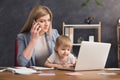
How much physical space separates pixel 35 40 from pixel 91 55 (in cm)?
60

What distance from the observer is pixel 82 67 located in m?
2.03

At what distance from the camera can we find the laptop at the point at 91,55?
6.34 ft

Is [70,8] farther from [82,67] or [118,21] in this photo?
[82,67]

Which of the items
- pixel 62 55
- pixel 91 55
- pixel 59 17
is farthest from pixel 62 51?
pixel 59 17

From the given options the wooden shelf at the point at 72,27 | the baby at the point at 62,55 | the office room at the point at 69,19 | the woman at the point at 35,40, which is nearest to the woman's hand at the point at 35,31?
the woman at the point at 35,40

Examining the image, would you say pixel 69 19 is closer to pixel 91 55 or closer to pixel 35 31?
pixel 35 31

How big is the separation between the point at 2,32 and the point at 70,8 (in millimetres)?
1319

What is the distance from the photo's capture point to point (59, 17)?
512cm

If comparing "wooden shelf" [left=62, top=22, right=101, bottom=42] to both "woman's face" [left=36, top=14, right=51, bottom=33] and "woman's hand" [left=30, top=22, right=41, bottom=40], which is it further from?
"woman's hand" [left=30, top=22, right=41, bottom=40]

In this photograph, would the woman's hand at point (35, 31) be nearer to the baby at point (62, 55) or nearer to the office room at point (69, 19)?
the baby at point (62, 55)

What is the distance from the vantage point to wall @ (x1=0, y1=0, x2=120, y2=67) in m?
5.10

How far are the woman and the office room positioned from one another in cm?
246

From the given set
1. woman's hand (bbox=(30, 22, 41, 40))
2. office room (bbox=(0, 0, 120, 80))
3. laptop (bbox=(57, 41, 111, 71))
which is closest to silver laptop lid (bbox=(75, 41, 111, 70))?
laptop (bbox=(57, 41, 111, 71))

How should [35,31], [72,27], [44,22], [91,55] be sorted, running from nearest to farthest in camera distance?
[91,55]
[35,31]
[44,22]
[72,27]
